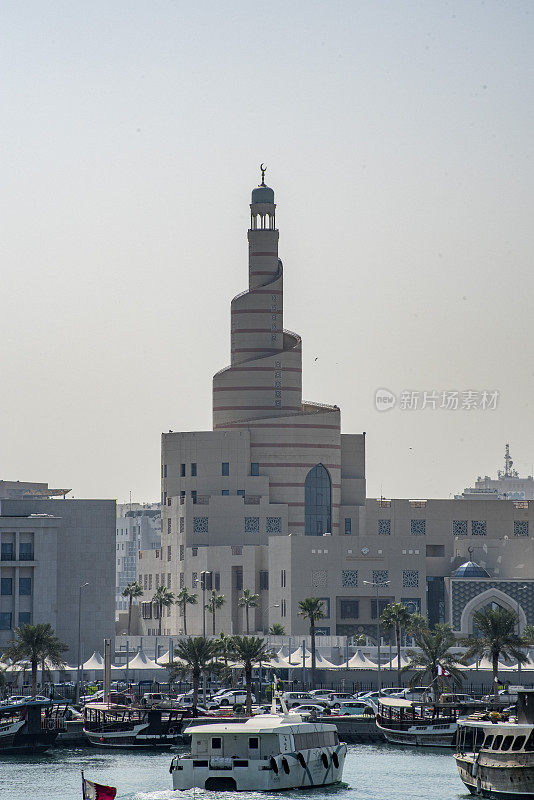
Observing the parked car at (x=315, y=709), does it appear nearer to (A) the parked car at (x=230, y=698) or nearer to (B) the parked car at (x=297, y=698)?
(B) the parked car at (x=297, y=698)

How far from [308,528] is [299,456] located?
25.9 feet

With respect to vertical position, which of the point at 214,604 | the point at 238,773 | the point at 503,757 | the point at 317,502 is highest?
the point at 317,502

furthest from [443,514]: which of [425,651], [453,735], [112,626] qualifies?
[453,735]

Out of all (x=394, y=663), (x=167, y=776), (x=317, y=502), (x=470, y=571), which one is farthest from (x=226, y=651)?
(x=317, y=502)

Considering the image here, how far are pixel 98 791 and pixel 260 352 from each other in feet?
399

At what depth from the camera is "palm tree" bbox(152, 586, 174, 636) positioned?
575 ft

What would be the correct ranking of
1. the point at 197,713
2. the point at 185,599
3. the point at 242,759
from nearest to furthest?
the point at 242,759 < the point at 197,713 < the point at 185,599

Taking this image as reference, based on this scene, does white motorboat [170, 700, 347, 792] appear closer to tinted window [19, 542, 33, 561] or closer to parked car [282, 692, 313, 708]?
parked car [282, 692, 313, 708]

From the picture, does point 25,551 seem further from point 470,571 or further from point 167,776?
point 167,776

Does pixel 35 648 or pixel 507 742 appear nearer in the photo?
pixel 507 742

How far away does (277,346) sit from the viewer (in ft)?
608

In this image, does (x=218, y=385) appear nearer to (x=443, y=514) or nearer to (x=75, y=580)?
(x=443, y=514)

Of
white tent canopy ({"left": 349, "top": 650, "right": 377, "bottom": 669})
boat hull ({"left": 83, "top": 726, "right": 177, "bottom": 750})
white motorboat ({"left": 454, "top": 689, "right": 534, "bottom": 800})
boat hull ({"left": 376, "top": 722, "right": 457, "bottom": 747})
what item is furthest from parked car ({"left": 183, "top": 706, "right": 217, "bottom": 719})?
white tent canopy ({"left": 349, "top": 650, "right": 377, "bottom": 669})

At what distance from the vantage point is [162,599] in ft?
575
